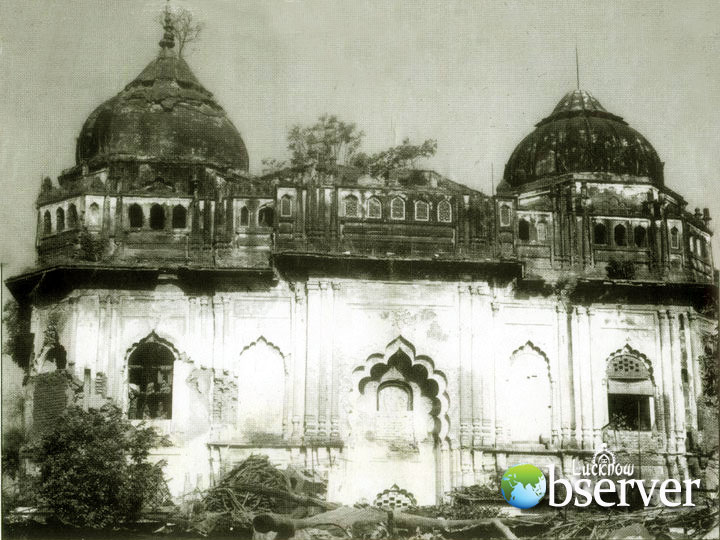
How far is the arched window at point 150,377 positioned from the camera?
21.3 metres

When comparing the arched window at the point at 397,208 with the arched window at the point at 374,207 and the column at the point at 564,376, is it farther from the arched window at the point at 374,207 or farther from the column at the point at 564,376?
the column at the point at 564,376

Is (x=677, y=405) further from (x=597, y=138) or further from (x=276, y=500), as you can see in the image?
(x=276, y=500)

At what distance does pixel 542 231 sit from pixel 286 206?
5528mm

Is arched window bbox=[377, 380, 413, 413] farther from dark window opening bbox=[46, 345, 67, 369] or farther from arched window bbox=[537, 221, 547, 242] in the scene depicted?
dark window opening bbox=[46, 345, 67, 369]

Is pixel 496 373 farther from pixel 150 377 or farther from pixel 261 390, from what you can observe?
pixel 150 377

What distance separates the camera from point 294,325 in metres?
21.5

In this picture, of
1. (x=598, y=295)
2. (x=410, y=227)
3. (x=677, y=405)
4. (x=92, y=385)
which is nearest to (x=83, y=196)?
(x=92, y=385)

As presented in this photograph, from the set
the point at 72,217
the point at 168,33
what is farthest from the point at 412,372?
the point at 168,33

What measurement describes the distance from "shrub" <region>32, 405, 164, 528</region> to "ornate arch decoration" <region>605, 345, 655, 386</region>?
9504mm

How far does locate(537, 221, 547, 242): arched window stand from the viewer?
22.9 m

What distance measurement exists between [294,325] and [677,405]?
8095 millimetres

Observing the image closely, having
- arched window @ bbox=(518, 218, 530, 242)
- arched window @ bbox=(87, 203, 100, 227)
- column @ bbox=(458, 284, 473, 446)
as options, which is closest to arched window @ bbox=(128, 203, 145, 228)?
arched window @ bbox=(87, 203, 100, 227)

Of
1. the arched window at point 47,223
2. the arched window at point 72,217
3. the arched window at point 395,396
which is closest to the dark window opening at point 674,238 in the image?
the arched window at point 395,396

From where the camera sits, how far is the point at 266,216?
2227 centimetres
